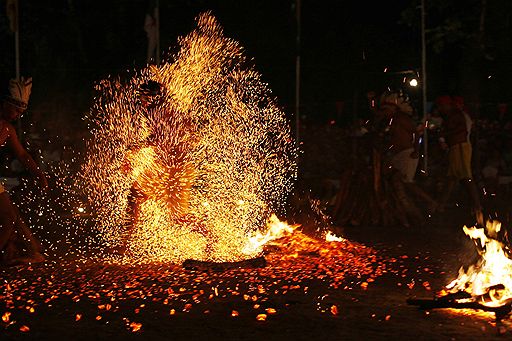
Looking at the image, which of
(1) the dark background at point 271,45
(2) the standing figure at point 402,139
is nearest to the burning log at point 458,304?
(2) the standing figure at point 402,139

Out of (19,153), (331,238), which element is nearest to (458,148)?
(331,238)

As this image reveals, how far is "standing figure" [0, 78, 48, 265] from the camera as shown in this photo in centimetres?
904

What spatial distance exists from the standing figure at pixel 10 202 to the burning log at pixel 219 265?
→ 164cm

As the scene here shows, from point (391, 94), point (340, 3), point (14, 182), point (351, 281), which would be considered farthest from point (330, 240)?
point (340, 3)

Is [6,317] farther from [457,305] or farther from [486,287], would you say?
[486,287]

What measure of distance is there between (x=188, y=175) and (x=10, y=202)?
1.78 metres

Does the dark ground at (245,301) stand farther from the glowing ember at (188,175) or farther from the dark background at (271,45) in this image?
the dark background at (271,45)

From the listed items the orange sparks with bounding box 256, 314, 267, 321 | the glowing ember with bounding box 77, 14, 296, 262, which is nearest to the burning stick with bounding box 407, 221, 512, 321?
the orange sparks with bounding box 256, 314, 267, 321

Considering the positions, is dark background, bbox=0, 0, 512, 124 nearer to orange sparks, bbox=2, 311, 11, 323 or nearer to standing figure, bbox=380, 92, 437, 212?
standing figure, bbox=380, 92, 437, 212

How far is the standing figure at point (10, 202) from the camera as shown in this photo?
904 centimetres

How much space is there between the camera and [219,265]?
28.8ft

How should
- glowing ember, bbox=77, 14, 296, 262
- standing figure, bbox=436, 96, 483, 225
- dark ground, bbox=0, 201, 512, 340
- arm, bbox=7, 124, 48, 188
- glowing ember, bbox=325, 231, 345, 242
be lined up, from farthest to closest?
standing figure, bbox=436, 96, 483, 225 < glowing ember, bbox=325, 231, 345, 242 < glowing ember, bbox=77, 14, 296, 262 < arm, bbox=7, 124, 48, 188 < dark ground, bbox=0, 201, 512, 340

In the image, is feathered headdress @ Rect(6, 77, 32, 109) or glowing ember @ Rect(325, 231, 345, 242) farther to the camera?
glowing ember @ Rect(325, 231, 345, 242)

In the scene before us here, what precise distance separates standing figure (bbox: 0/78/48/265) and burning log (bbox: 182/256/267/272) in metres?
1.64
